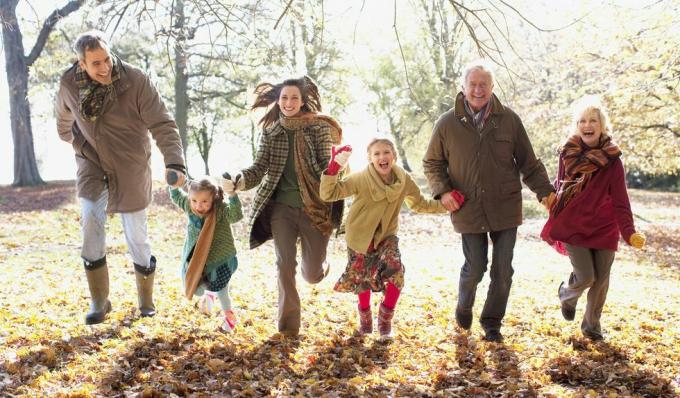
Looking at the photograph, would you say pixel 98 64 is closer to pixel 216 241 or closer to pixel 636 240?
pixel 216 241

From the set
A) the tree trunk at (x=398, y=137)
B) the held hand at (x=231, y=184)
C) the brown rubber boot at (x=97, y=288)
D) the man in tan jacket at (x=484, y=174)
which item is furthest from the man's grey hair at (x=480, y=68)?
the tree trunk at (x=398, y=137)

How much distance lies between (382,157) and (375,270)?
88 centimetres

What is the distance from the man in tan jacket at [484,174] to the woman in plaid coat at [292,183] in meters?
0.89

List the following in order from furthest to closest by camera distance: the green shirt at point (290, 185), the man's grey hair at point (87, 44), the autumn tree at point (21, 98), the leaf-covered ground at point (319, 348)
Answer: the autumn tree at point (21, 98), the green shirt at point (290, 185), the man's grey hair at point (87, 44), the leaf-covered ground at point (319, 348)

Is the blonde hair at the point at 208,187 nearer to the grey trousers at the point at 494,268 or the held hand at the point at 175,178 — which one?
the held hand at the point at 175,178

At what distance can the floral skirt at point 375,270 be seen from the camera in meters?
5.29

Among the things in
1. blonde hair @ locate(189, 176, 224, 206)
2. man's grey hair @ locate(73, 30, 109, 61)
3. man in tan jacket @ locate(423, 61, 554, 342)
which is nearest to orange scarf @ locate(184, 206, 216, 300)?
blonde hair @ locate(189, 176, 224, 206)

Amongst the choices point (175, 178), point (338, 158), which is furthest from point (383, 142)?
point (175, 178)

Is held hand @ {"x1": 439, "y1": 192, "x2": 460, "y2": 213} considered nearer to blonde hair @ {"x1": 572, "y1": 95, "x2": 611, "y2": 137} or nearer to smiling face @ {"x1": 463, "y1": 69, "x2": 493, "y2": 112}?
smiling face @ {"x1": 463, "y1": 69, "x2": 493, "y2": 112}

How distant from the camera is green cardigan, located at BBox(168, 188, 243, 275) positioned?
17.7ft

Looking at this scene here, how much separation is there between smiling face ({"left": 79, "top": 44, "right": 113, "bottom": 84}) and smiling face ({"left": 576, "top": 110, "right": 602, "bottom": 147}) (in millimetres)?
3562

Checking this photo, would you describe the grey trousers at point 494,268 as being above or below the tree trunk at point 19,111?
below

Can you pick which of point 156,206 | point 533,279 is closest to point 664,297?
point 533,279

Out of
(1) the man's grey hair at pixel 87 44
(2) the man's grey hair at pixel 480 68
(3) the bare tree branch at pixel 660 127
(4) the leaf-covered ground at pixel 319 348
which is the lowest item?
(4) the leaf-covered ground at pixel 319 348
